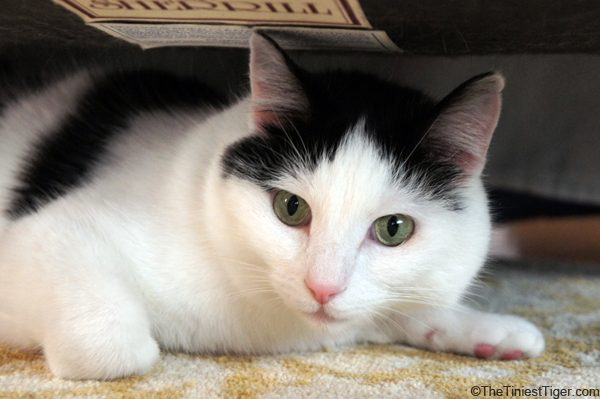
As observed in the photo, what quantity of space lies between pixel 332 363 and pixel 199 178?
0.47 metres

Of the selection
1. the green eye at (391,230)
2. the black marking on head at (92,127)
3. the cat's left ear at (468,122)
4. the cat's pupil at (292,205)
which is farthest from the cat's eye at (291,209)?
the black marking on head at (92,127)

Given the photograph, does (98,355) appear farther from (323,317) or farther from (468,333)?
(468,333)

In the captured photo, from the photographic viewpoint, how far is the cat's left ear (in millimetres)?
1223

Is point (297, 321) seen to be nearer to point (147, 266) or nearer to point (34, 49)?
point (147, 266)

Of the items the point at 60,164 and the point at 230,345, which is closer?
the point at 230,345

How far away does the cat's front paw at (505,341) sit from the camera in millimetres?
1489

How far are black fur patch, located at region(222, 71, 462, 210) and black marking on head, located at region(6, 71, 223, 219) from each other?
15.9 inches

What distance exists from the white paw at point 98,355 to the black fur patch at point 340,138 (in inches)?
14.4

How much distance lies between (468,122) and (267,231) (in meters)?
0.42

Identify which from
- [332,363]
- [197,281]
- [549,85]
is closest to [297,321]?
[332,363]

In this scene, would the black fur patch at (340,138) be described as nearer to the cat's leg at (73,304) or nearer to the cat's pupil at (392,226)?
the cat's pupil at (392,226)

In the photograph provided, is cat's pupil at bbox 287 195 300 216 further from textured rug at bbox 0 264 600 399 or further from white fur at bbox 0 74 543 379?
textured rug at bbox 0 264 600 399

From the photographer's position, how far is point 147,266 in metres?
1.38

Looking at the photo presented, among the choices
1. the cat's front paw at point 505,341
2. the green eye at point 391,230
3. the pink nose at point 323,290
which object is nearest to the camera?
the pink nose at point 323,290
